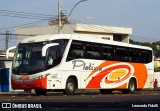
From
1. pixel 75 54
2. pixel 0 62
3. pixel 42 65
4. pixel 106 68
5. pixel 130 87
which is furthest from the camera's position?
pixel 0 62

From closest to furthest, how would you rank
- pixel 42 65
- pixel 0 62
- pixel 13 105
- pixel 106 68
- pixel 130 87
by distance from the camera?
pixel 13 105, pixel 42 65, pixel 106 68, pixel 130 87, pixel 0 62

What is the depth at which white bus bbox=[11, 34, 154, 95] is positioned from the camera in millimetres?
23594

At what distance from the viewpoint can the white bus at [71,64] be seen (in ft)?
77.4

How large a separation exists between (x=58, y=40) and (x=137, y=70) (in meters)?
8.47

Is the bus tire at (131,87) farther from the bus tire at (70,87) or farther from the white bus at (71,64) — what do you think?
the bus tire at (70,87)

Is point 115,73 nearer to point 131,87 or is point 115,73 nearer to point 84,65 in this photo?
point 131,87

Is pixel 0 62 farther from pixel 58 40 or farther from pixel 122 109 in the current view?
pixel 122 109

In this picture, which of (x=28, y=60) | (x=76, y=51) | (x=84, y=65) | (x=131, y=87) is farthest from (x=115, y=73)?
(x=28, y=60)

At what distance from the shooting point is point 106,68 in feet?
90.8

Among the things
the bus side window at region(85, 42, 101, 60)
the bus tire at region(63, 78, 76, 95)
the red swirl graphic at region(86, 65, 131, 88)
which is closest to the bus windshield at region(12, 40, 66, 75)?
the bus tire at region(63, 78, 76, 95)

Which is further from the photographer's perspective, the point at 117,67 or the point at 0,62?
the point at 0,62

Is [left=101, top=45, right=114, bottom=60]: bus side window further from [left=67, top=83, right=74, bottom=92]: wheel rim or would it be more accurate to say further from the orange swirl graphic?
[left=67, top=83, right=74, bottom=92]: wheel rim

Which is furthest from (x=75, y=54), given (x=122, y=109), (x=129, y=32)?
(x=129, y=32)

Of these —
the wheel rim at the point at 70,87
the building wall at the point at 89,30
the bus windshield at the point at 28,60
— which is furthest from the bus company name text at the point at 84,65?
the building wall at the point at 89,30
